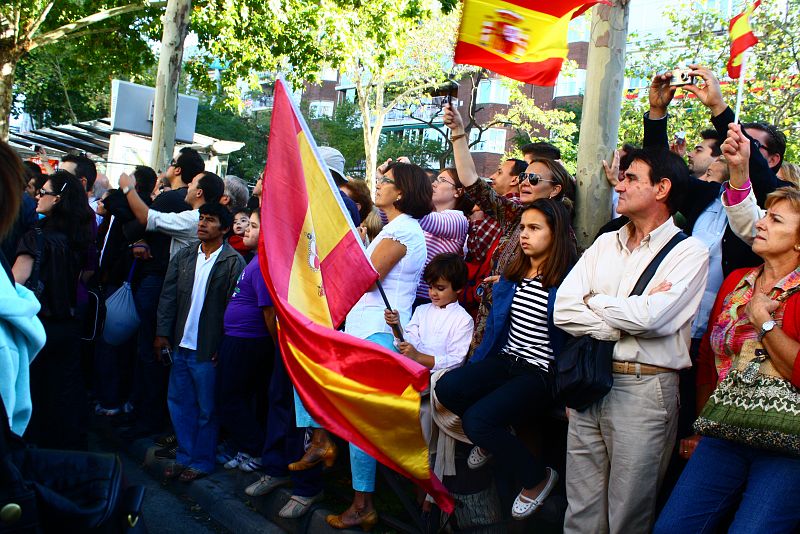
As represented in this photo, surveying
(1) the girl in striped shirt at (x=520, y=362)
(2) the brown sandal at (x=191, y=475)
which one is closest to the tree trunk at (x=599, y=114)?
(1) the girl in striped shirt at (x=520, y=362)

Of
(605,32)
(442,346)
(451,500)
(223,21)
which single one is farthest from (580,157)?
(223,21)

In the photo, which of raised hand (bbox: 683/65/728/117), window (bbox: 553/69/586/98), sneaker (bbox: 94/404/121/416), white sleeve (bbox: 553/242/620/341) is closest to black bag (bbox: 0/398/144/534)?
white sleeve (bbox: 553/242/620/341)

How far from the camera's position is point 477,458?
4.48m

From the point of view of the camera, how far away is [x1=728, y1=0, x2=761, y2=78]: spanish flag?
502cm

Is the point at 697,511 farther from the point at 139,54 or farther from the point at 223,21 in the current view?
the point at 139,54

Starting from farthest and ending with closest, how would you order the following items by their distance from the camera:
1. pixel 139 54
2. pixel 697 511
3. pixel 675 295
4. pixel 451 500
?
pixel 139 54 < pixel 451 500 < pixel 675 295 < pixel 697 511

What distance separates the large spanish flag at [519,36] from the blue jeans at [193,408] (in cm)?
321

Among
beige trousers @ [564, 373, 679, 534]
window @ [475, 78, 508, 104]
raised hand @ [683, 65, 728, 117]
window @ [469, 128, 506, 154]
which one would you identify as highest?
window @ [475, 78, 508, 104]

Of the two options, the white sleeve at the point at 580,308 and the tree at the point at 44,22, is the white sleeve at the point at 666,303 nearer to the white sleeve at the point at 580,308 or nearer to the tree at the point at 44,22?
the white sleeve at the point at 580,308

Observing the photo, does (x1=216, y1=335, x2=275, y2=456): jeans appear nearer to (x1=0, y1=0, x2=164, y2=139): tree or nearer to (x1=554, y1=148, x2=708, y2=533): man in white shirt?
(x1=554, y1=148, x2=708, y2=533): man in white shirt

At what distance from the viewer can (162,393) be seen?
705 centimetres

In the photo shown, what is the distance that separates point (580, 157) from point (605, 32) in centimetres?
76

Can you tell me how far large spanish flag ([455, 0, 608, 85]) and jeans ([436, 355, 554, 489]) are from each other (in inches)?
71.0

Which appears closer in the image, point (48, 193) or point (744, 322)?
point (744, 322)
